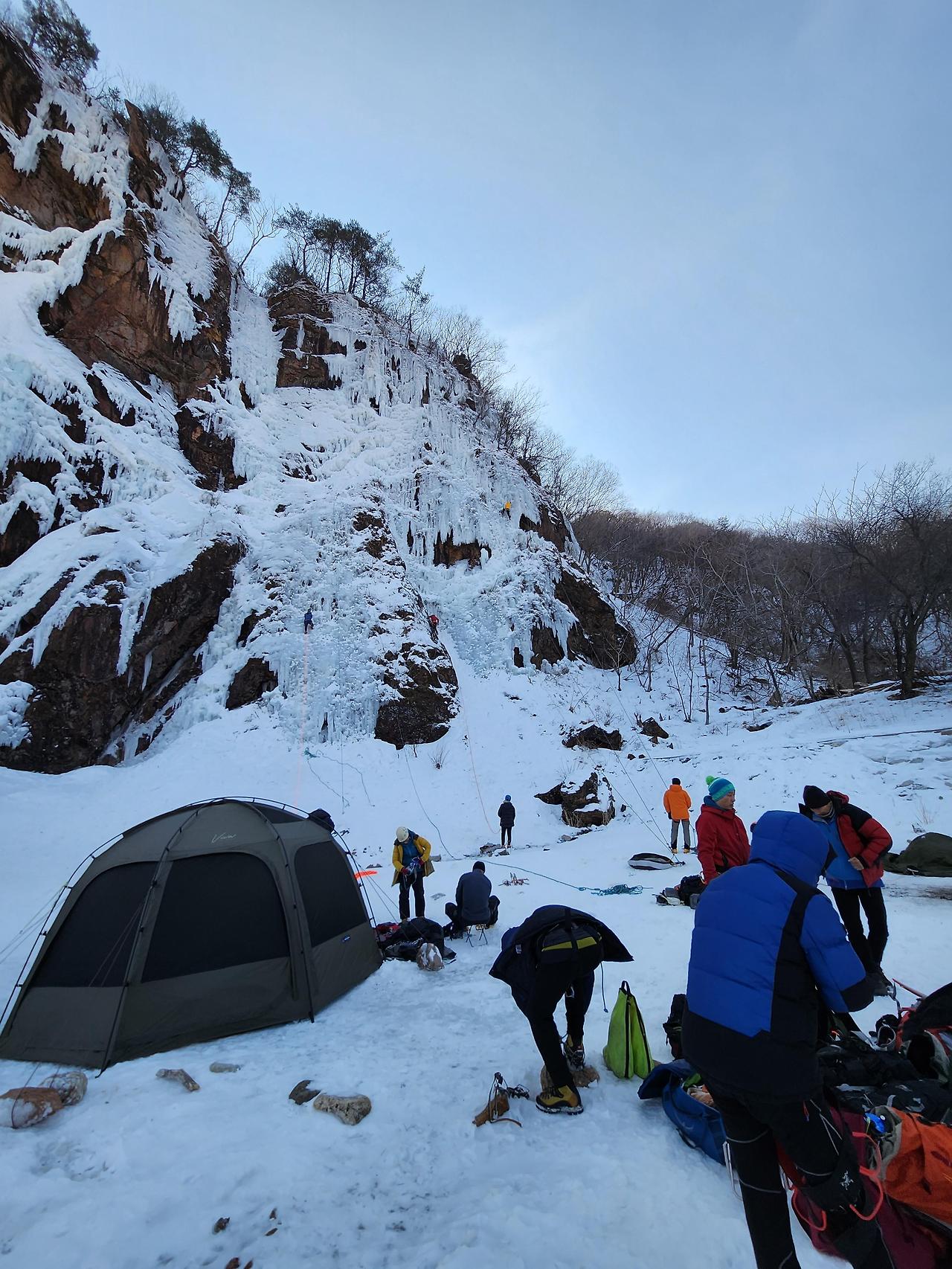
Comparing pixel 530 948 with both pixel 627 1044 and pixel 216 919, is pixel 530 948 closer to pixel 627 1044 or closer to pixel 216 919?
pixel 627 1044

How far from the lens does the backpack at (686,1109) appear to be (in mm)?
2996

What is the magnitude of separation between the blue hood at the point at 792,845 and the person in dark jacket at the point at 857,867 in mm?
2540

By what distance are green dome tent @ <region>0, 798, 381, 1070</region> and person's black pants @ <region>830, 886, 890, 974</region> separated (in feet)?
15.7

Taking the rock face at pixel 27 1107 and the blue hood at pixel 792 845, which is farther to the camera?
the rock face at pixel 27 1107

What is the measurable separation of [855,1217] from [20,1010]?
5973 mm

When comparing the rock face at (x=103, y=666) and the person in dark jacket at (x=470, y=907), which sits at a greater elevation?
the rock face at (x=103, y=666)

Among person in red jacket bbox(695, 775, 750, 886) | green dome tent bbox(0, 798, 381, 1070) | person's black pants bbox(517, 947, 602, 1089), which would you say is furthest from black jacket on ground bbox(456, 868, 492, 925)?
person's black pants bbox(517, 947, 602, 1089)

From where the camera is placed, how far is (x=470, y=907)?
276 inches

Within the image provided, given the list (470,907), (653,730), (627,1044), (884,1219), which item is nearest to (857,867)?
(627,1044)

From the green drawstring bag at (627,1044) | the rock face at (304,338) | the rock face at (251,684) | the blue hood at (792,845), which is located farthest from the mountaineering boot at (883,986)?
the rock face at (304,338)

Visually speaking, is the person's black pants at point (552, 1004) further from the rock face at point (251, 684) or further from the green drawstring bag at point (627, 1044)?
the rock face at point (251, 684)

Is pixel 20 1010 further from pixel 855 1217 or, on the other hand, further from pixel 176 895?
pixel 855 1217

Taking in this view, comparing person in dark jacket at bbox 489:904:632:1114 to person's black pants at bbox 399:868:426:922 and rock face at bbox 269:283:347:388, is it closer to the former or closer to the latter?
person's black pants at bbox 399:868:426:922

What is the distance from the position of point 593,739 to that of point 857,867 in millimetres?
13769
